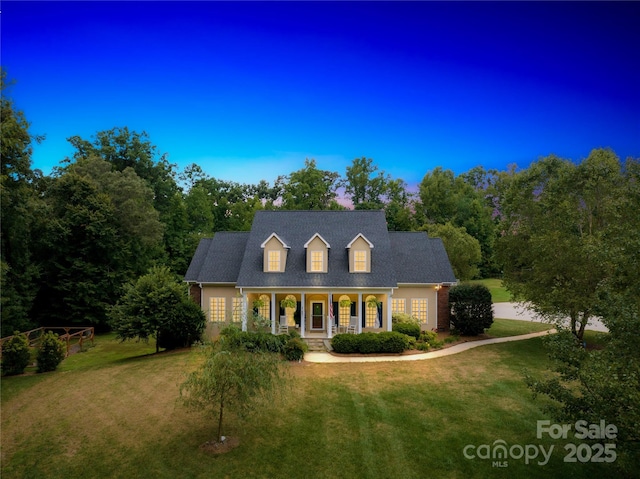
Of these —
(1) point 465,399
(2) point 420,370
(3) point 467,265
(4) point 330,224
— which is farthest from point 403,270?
(3) point 467,265

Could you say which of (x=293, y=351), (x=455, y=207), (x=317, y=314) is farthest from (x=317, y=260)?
(x=455, y=207)

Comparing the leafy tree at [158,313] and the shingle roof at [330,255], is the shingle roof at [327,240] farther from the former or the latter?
the leafy tree at [158,313]

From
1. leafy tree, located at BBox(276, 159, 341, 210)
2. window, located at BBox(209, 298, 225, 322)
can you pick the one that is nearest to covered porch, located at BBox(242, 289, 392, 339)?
window, located at BBox(209, 298, 225, 322)

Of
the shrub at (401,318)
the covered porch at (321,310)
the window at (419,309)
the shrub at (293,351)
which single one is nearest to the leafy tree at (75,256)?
the covered porch at (321,310)

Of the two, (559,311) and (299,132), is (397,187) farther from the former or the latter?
(559,311)

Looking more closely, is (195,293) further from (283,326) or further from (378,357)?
(378,357)

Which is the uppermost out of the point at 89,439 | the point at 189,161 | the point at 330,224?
the point at 189,161

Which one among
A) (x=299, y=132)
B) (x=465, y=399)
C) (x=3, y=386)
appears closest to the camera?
(x=465, y=399)
